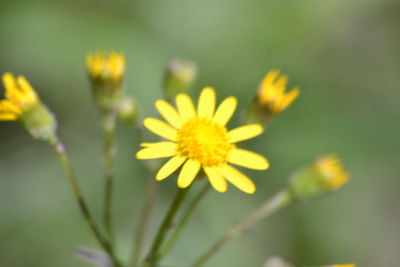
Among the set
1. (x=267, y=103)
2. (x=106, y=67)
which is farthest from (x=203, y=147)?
(x=106, y=67)

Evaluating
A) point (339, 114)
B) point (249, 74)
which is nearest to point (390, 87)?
point (339, 114)

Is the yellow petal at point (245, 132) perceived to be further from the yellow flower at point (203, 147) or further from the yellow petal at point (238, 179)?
the yellow petal at point (238, 179)

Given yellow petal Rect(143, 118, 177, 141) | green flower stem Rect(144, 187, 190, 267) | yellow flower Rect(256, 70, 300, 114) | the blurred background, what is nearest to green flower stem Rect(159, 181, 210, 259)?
green flower stem Rect(144, 187, 190, 267)

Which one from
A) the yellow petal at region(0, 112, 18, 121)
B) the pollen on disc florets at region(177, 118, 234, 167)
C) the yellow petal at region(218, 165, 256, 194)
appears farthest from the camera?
the yellow petal at region(0, 112, 18, 121)

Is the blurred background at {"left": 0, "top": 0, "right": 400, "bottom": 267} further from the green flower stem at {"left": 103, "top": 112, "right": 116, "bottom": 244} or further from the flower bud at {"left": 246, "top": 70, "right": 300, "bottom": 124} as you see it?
the flower bud at {"left": 246, "top": 70, "right": 300, "bottom": 124}

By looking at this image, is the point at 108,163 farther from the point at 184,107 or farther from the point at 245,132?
the point at 245,132

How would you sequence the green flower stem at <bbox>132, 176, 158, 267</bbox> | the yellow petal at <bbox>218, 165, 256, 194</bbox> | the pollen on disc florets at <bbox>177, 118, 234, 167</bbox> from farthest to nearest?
the green flower stem at <bbox>132, 176, 158, 267</bbox>, the pollen on disc florets at <bbox>177, 118, 234, 167</bbox>, the yellow petal at <bbox>218, 165, 256, 194</bbox>
